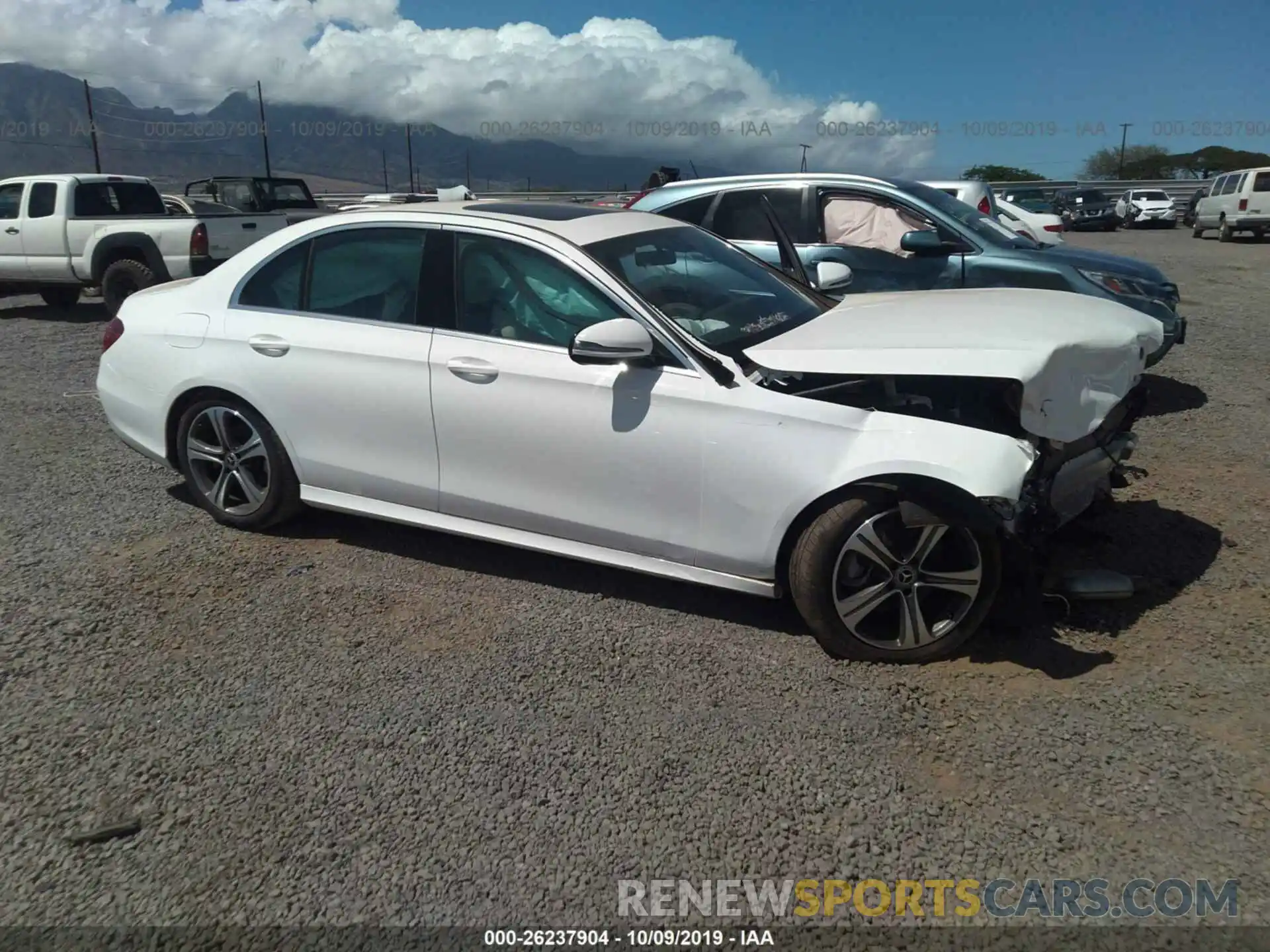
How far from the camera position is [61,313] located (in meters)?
13.7

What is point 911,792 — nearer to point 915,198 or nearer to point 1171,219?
point 915,198

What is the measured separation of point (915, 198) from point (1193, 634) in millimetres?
4236

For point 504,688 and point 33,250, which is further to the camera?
point 33,250

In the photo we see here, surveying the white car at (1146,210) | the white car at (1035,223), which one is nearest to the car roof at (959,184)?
the white car at (1035,223)

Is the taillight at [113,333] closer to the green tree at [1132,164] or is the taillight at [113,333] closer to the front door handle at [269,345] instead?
the front door handle at [269,345]

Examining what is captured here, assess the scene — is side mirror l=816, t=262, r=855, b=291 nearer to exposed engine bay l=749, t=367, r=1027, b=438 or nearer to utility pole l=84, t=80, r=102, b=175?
exposed engine bay l=749, t=367, r=1027, b=438

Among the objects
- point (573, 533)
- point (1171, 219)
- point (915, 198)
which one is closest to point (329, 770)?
point (573, 533)

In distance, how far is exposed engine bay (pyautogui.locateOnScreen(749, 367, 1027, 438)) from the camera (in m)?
3.56

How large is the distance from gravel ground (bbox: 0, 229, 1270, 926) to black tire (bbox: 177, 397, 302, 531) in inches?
6.6

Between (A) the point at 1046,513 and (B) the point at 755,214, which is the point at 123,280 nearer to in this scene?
(B) the point at 755,214

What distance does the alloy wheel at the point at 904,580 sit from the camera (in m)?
3.34

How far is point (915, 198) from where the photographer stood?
274 inches

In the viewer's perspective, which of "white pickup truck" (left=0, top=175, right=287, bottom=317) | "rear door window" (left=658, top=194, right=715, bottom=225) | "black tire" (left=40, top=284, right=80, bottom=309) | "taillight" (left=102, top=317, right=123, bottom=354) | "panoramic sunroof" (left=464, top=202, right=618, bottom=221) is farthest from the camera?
"black tire" (left=40, top=284, right=80, bottom=309)

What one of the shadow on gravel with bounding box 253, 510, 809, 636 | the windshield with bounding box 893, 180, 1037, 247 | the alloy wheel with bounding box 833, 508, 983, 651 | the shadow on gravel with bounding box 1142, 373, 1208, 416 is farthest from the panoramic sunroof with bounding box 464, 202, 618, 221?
the shadow on gravel with bounding box 1142, 373, 1208, 416
